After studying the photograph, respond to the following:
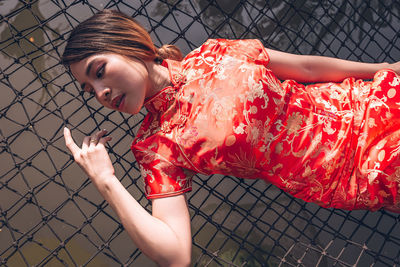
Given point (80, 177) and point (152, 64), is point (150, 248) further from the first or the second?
point (80, 177)

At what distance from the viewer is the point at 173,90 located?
77 centimetres

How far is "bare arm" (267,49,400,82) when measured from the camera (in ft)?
2.80

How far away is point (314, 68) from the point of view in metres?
0.88

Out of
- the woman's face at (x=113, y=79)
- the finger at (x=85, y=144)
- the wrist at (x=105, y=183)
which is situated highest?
the woman's face at (x=113, y=79)

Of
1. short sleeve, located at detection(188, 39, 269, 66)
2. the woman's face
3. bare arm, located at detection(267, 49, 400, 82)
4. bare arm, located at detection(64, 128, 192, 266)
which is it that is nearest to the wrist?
bare arm, located at detection(64, 128, 192, 266)

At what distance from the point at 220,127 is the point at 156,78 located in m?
0.21

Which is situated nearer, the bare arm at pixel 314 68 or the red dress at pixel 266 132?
the red dress at pixel 266 132

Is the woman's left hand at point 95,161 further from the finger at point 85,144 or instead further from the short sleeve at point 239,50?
the short sleeve at point 239,50

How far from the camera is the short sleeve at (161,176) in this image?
708 mm

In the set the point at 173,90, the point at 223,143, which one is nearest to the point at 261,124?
the point at 223,143

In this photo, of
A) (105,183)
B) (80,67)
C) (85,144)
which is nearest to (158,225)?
(105,183)

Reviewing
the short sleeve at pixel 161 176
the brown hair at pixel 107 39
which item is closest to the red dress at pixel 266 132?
the short sleeve at pixel 161 176

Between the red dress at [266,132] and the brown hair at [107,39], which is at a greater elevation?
the brown hair at [107,39]

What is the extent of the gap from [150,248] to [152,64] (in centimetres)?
43
